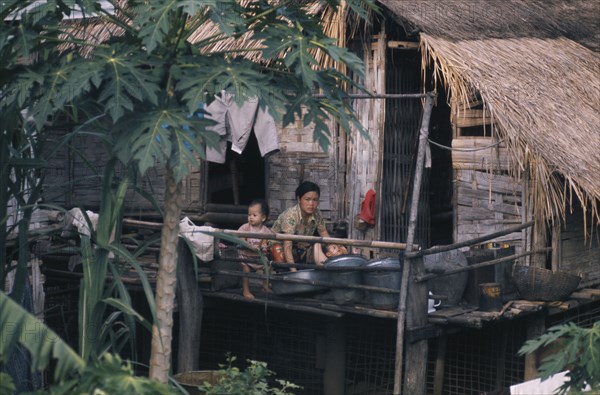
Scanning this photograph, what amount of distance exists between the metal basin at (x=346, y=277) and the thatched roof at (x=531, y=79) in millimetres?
1659

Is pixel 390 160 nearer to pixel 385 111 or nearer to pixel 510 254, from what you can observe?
pixel 385 111

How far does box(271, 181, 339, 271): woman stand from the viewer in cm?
916

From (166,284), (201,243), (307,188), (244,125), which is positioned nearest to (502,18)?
(244,125)

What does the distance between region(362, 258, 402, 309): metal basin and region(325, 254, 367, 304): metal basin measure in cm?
10

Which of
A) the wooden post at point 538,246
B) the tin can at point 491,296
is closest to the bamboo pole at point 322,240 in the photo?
the tin can at point 491,296

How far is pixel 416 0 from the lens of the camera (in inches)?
411

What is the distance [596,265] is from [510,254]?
1.33 m

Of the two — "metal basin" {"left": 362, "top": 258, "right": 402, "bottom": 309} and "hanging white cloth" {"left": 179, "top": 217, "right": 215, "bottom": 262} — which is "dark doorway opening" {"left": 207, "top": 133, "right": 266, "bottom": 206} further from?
"metal basin" {"left": 362, "top": 258, "right": 402, "bottom": 309}

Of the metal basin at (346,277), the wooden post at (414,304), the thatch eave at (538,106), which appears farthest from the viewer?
the metal basin at (346,277)

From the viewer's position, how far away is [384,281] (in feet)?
27.6

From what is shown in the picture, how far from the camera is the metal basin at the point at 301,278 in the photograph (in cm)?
870

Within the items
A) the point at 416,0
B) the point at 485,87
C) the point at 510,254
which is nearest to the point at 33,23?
the point at 485,87

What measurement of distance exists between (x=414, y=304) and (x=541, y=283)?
1.41 metres

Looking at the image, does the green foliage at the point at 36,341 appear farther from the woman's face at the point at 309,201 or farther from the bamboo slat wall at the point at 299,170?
the bamboo slat wall at the point at 299,170
